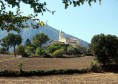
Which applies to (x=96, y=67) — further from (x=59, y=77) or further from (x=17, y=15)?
(x=17, y=15)

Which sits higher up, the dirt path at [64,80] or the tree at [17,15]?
the tree at [17,15]

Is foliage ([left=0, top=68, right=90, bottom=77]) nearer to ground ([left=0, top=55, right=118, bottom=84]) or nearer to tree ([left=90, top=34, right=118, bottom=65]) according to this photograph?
ground ([left=0, top=55, right=118, bottom=84])

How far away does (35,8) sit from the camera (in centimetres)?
538

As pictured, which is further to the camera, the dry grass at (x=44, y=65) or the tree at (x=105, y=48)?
the tree at (x=105, y=48)

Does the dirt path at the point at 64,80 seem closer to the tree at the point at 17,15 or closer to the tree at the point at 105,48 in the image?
the tree at the point at 105,48

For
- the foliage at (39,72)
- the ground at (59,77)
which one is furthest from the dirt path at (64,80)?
the foliage at (39,72)

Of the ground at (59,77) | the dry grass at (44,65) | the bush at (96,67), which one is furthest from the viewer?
the dry grass at (44,65)

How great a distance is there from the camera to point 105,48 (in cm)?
7169

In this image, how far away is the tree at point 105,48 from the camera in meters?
71.7

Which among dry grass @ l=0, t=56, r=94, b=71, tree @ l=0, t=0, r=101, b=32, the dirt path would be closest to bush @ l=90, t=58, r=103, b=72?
dry grass @ l=0, t=56, r=94, b=71

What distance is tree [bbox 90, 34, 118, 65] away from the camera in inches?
2822

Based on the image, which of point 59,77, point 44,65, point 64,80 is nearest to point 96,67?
point 44,65

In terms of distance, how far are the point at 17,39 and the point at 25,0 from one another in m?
139

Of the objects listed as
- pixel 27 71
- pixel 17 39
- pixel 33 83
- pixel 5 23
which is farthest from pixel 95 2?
pixel 17 39
